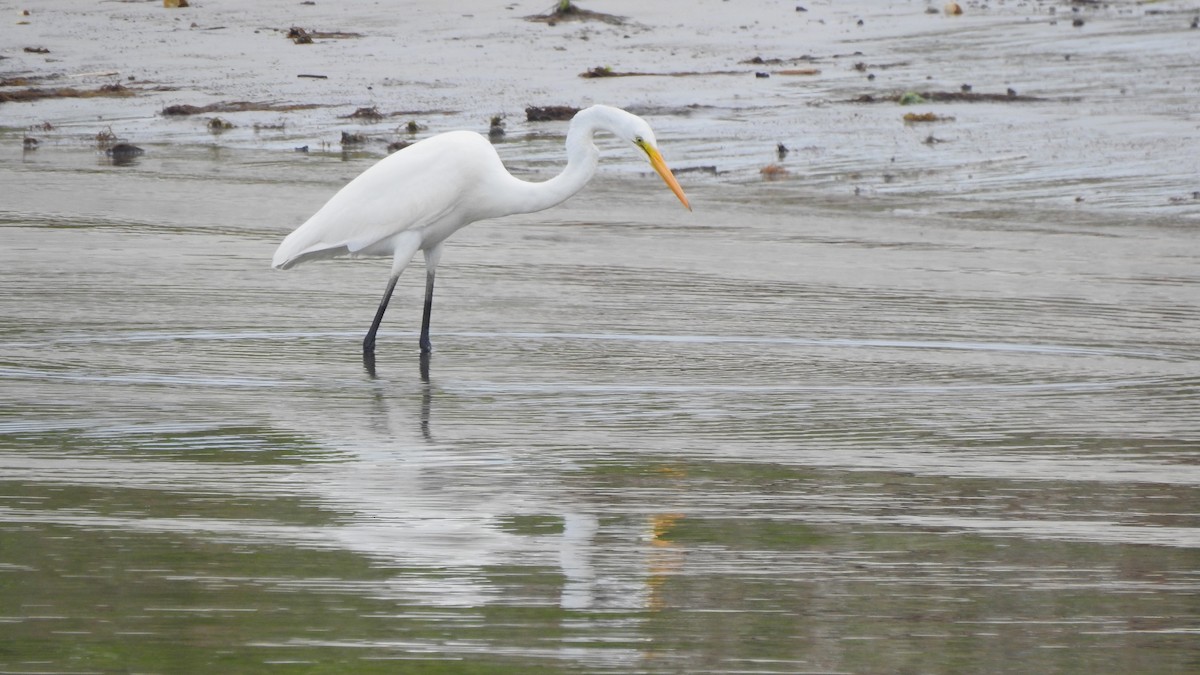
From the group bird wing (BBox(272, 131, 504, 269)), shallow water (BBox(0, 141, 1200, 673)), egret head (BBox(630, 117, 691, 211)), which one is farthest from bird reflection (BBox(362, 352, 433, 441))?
egret head (BBox(630, 117, 691, 211))

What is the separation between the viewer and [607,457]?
6184mm

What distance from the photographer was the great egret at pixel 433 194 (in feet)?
29.7

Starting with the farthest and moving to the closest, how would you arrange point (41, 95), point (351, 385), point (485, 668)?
point (41, 95)
point (351, 385)
point (485, 668)

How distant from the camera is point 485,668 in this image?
3.88 m

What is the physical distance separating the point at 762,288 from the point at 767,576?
590cm

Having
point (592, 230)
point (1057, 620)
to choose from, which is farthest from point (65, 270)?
point (1057, 620)

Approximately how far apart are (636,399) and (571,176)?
7.10 ft

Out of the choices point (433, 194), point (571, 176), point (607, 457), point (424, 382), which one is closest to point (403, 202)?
point (433, 194)

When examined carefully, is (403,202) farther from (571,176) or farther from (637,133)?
(637,133)

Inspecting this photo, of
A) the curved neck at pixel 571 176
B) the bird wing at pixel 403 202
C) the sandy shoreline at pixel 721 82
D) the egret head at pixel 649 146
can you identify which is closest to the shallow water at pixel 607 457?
the bird wing at pixel 403 202

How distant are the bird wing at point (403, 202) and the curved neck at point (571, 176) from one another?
6.8 inches

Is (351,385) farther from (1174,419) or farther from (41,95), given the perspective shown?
(41,95)

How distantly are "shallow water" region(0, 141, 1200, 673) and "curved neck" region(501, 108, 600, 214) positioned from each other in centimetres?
56

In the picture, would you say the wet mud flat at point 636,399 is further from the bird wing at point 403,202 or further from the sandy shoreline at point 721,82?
the bird wing at point 403,202
